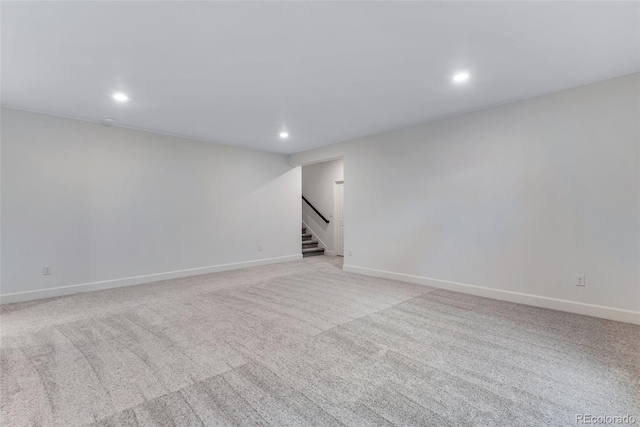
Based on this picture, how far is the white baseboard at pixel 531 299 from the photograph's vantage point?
111 inches

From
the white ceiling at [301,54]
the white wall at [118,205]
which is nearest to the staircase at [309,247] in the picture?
the white wall at [118,205]

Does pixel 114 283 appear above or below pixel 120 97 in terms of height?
below

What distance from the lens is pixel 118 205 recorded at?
435 cm

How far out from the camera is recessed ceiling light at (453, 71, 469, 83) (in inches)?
108

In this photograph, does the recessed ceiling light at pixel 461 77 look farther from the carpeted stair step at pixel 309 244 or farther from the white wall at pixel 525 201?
the carpeted stair step at pixel 309 244

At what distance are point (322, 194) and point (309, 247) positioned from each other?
5.20 ft

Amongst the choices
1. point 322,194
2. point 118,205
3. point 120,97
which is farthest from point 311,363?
point 322,194

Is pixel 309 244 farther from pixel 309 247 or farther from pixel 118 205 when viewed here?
pixel 118 205

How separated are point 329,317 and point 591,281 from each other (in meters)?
2.86

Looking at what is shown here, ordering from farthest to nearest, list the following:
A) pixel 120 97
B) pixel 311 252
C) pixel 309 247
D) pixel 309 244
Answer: pixel 309 244
pixel 309 247
pixel 311 252
pixel 120 97

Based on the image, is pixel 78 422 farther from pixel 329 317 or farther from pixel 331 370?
pixel 329 317

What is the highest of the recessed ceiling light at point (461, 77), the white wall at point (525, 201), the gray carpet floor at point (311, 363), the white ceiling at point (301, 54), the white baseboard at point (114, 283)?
the recessed ceiling light at point (461, 77)

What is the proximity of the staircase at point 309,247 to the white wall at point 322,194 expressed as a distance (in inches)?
7.0

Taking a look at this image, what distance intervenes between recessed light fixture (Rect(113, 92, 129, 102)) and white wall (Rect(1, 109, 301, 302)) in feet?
4.26
